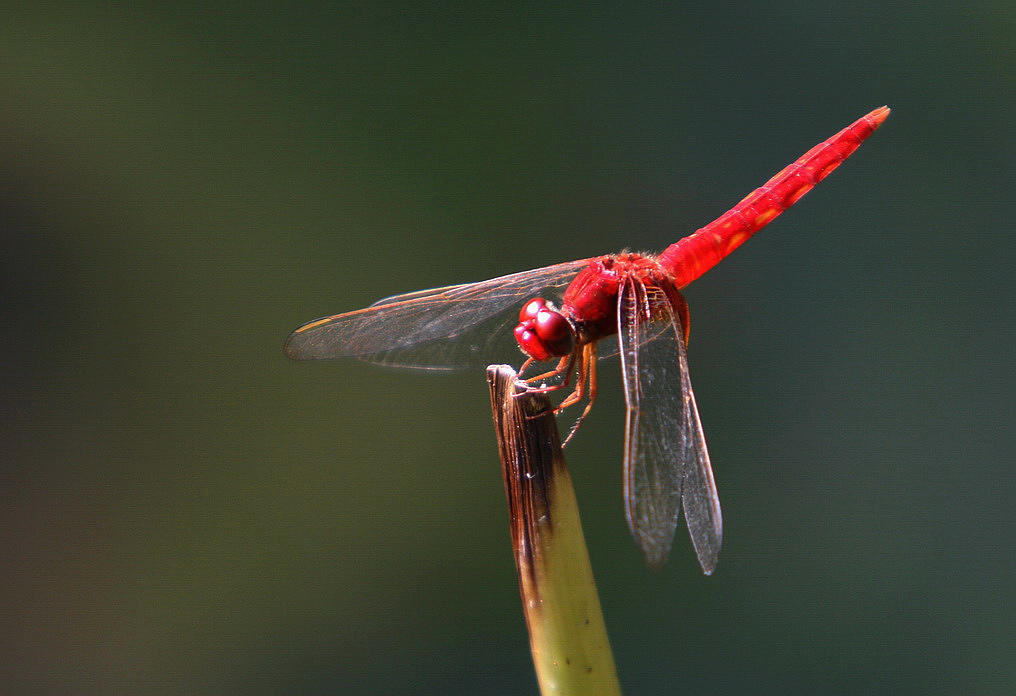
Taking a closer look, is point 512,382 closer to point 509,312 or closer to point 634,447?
point 634,447

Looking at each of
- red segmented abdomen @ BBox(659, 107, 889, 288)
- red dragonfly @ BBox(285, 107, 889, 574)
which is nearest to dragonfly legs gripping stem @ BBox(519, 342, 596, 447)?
red dragonfly @ BBox(285, 107, 889, 574)

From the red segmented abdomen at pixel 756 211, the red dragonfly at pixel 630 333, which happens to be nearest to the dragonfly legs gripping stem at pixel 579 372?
the red dragonfly at pixel 630 333

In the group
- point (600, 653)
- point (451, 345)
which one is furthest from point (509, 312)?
point (600, 653)

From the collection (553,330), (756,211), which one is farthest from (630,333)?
(756,211)

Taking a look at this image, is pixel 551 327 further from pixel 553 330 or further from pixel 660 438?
pixel 660 438

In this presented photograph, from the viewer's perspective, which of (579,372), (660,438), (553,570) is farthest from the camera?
(579,372)

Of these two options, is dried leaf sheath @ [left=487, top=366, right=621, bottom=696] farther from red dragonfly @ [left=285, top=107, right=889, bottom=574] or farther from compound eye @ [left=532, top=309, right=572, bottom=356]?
compound eye @ [left=532, top=309, right=572, bottom=356]

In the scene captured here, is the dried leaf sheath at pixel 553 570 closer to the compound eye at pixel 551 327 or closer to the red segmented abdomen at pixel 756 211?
the compound eye at pixel 551 327
